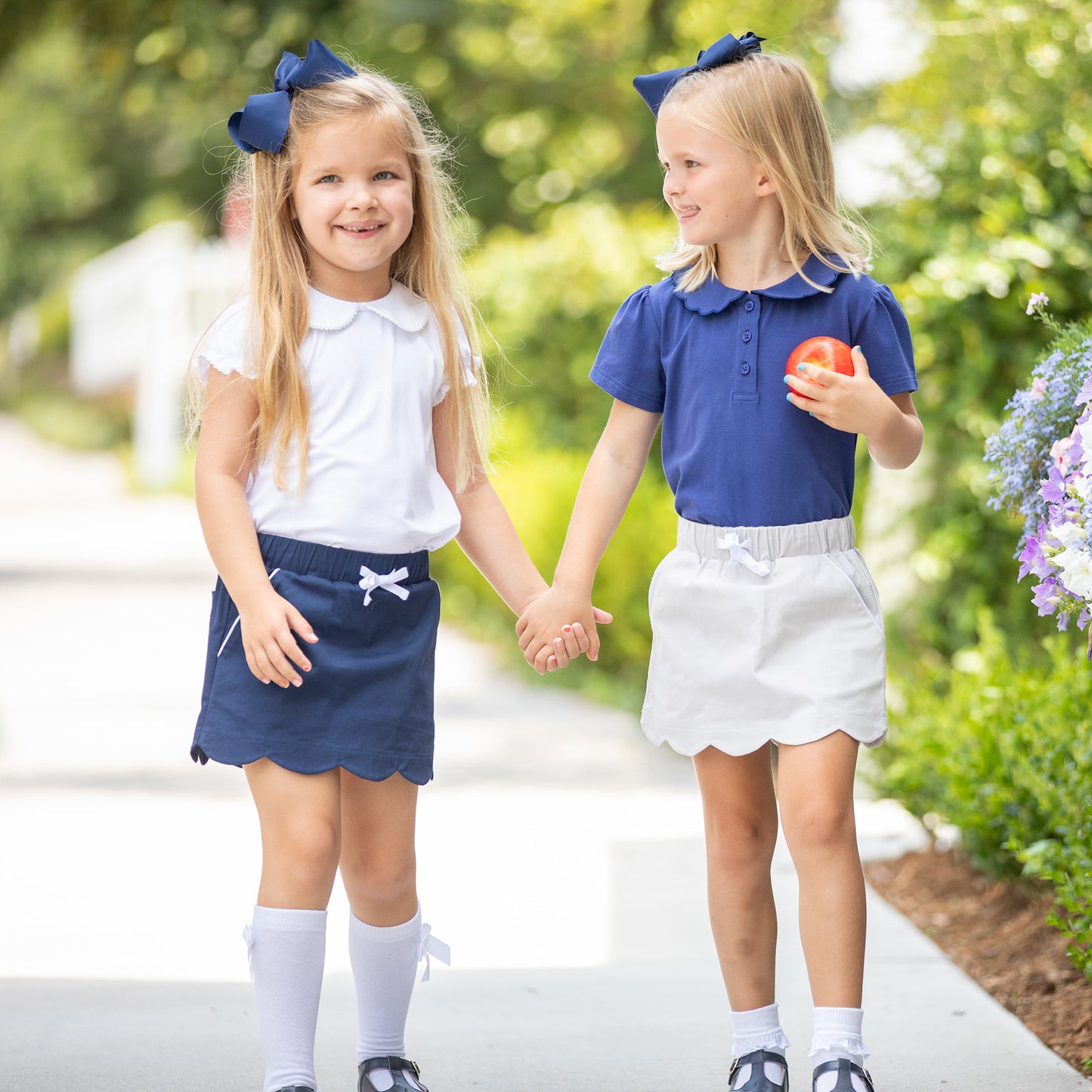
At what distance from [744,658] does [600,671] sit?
16.5ft

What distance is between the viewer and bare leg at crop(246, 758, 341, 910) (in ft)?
7.86

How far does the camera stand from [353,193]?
8.17ft

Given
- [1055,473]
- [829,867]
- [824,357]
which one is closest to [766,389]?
[824,357]

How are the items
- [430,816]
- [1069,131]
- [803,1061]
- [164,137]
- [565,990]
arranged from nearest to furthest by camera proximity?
[803,1061]
[565,990]
[1069,131]
[430,816]
[164,137]

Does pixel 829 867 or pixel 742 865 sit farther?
pixel 742 865

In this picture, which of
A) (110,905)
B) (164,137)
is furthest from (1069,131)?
(164,137)

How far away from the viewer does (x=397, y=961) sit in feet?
8.53

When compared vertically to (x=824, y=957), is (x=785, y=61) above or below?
above

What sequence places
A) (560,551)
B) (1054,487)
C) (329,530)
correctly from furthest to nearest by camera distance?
(560,551) < (329,530) < (1054,487)

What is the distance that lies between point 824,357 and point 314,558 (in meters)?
0.88

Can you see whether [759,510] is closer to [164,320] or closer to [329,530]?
[329,530]

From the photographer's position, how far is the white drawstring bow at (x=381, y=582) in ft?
8.07

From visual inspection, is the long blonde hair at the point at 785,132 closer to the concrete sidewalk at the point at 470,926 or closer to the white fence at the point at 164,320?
the concrete sidewalk at the point at 470,926

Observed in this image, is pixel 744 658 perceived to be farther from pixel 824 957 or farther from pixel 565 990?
pixel 565 990
